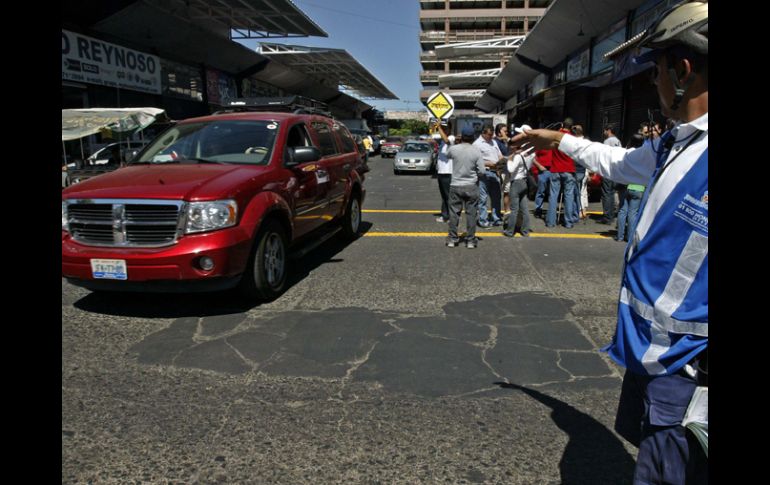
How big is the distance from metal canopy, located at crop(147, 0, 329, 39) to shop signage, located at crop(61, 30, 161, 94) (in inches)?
129

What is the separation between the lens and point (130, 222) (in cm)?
475

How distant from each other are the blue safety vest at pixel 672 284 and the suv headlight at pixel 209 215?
149 inches

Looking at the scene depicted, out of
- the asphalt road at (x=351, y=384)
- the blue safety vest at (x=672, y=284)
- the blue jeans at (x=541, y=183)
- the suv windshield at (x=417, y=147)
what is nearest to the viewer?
the blue safety vest at (x=672, y=284)

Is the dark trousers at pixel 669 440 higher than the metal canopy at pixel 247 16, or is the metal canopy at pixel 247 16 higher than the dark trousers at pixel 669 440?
the metal canopy at pixel 247 16

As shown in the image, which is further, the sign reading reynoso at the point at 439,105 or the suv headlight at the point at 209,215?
the sign reading reynoso at the point at 439,105

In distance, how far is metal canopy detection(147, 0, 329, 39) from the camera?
25984mm

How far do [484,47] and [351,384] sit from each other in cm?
4065

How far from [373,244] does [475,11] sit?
90924mm

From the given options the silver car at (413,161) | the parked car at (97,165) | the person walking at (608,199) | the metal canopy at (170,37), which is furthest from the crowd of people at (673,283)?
the metal canopy at (170,37)

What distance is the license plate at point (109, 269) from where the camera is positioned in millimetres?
4676

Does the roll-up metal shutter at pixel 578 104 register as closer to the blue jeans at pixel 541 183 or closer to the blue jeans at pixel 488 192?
the blue jeans at pixel 541 183

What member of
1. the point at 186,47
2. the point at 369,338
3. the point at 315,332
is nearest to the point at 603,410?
the point at 369,338

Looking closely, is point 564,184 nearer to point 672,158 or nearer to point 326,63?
point 672,158
